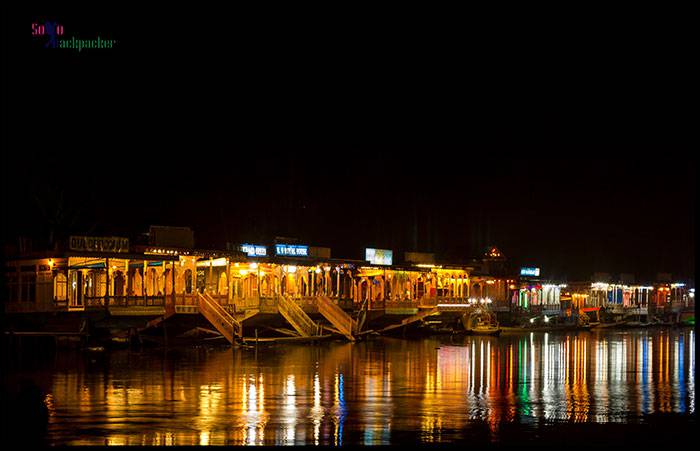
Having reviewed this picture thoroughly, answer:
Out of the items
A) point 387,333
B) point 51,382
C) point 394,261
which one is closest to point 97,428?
point 51,382

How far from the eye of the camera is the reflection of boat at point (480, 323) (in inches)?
2569

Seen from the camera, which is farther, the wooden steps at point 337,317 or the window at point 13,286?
the wooden steps at point 337,317

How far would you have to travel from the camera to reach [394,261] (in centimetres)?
7500

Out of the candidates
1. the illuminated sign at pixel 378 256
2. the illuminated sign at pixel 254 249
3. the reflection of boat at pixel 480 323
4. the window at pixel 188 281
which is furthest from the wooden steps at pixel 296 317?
the illuminated sign at pixel 378 256

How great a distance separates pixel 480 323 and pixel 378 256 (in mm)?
9646

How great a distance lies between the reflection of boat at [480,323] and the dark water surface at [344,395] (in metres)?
21.9

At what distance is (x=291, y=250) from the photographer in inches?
2435

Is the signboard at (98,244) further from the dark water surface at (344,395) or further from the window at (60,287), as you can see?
the dark water surface at (344,395)

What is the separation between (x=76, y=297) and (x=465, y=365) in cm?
2226

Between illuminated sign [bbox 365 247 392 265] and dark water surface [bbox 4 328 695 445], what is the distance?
89.6 ft

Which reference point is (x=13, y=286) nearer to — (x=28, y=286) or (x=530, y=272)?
(x=28, y=286)

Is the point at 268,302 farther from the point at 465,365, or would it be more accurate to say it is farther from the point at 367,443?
the point at 367,443

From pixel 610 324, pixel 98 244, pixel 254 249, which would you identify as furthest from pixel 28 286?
pixel 610 324

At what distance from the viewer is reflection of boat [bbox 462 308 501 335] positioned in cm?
6525
